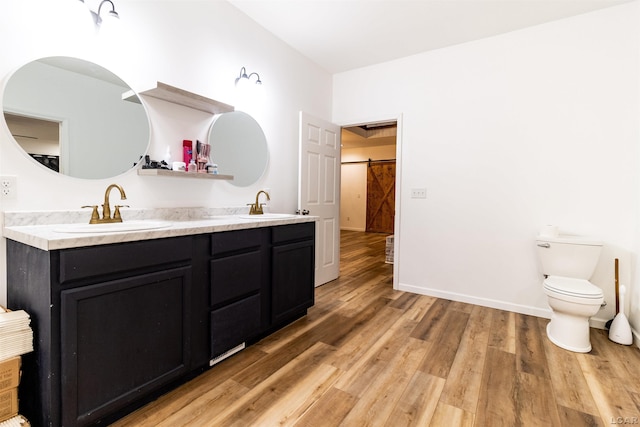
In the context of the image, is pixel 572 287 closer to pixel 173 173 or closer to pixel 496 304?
pixel 496 304

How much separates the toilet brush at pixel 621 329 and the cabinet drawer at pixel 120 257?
3120 millimetres

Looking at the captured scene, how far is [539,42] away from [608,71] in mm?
604

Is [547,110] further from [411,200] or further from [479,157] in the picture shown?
[411,200]

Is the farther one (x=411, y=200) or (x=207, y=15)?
(x=411, y=200)

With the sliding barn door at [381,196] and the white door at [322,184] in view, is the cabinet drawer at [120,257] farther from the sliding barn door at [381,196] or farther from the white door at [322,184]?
the sliding barn door at [381,196]

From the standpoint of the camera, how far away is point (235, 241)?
1.91 m

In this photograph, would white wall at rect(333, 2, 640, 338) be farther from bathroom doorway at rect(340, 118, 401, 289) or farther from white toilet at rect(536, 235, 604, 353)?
bathroom doorway at rect(340, 118, 401, 289)

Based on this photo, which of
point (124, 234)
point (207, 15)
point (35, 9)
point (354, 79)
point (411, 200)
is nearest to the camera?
point (124, 234)

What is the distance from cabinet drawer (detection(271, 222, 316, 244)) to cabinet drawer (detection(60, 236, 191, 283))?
2.40 ft

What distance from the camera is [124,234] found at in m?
1.33

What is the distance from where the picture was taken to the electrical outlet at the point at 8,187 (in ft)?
4.74

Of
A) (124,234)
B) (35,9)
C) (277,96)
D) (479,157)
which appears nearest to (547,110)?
(479,157)

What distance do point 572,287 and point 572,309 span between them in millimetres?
160

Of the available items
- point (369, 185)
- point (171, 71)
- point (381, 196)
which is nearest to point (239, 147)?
point (171, 71)
